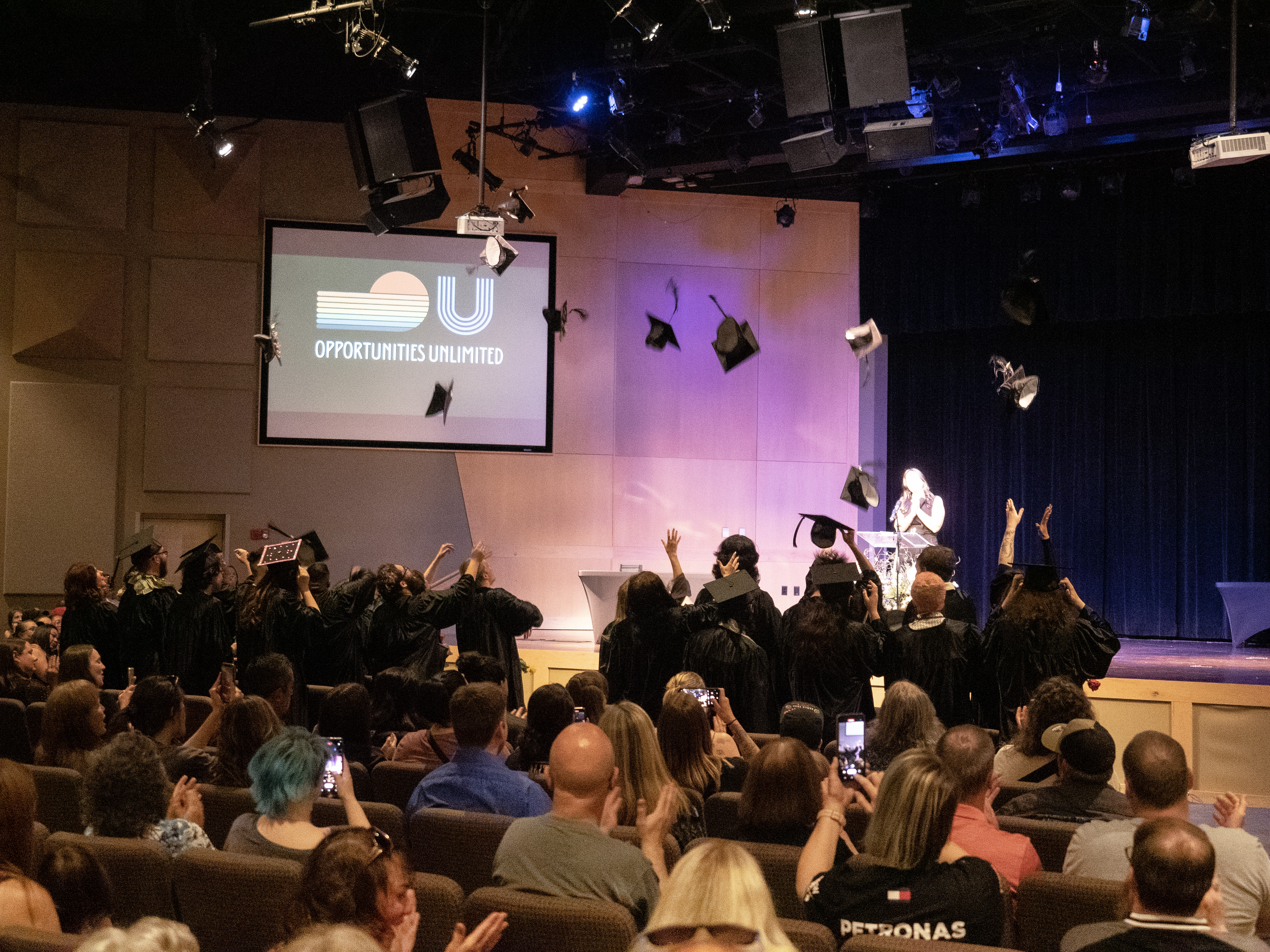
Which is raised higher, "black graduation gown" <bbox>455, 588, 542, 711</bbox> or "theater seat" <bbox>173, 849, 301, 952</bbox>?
"black graduation gown" <bbox>455, 588, 542, 711</bbox>

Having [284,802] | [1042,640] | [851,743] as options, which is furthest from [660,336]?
[284,802]

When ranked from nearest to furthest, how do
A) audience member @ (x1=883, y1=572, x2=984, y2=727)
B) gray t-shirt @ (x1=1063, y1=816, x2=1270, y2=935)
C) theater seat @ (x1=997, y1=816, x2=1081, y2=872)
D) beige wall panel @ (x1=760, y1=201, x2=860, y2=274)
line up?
1. gray t-shirt @ (x1=1063, y1=816, x2=1270, y2=935)
2. theater seat @ (x1=997, y1=816, x2=1081, y2=872)
3. audience member @ (x1=883, y1=572, x2=984, y2=727)
4. beige wall panel @ (x1=760, y1=201, x2=860, y2=274)

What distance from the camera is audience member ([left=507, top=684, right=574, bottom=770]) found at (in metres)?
3.95

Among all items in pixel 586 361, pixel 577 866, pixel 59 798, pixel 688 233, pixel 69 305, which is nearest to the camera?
pixel 577 866

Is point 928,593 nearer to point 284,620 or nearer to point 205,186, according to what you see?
point 284,620

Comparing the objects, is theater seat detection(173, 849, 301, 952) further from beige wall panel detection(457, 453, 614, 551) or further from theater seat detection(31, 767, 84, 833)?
beige wall panel detection(457, 453, 614, 551)

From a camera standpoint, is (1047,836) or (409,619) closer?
(1047,836)

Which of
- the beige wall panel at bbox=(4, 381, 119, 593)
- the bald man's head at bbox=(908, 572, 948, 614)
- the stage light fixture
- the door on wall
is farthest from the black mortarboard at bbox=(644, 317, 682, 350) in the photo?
the bald man's head at bbox=(908, 572, 948, 614)

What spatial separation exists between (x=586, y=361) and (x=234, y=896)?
375 inches

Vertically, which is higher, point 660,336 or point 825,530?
point 660,336

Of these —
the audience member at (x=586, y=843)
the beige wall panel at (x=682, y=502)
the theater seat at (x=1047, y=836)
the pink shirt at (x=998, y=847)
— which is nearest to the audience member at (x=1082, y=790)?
the theater seat at (x=1047, y=836)

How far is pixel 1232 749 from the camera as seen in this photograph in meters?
7.13

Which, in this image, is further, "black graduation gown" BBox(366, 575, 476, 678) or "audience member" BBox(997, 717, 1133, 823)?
"black graduation gown" BBox(366, 575, 476, 678)

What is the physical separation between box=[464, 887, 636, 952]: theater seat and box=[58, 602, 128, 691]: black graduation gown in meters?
4.74
